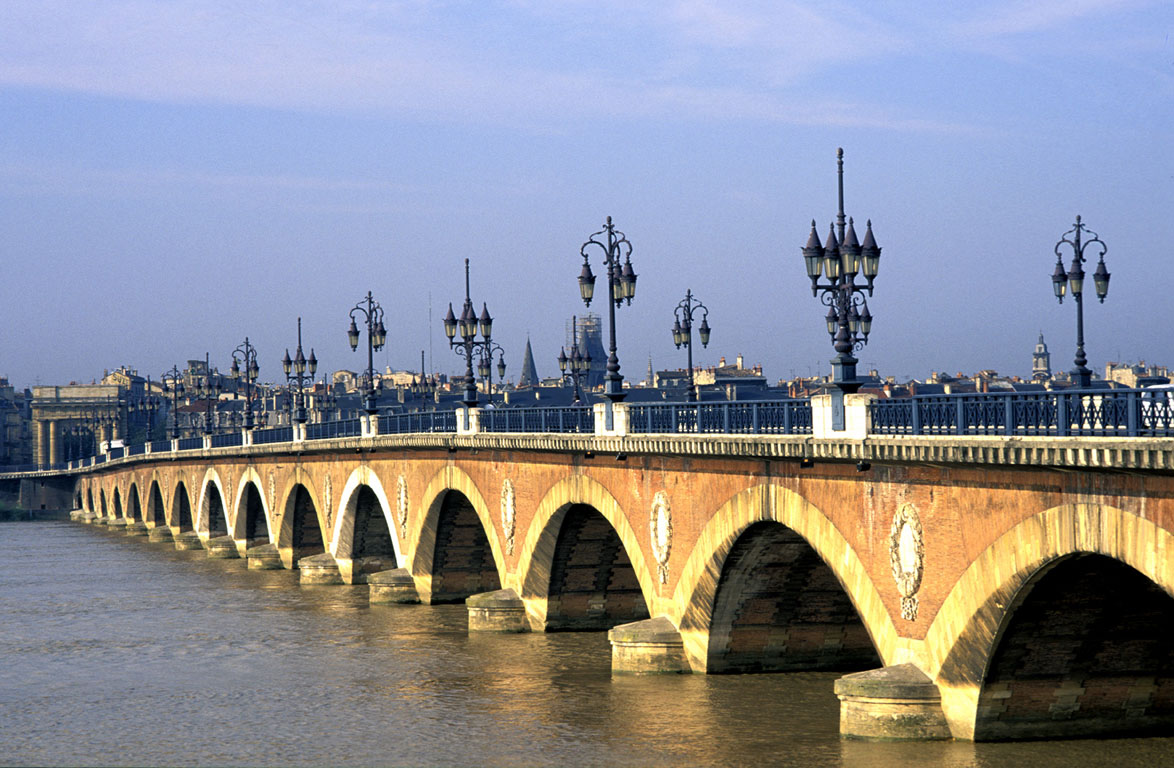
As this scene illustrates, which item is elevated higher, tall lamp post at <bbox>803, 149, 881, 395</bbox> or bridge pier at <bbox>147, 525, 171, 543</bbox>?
tall lamp post at <bbox>803, 149, 881, 395</bbox>

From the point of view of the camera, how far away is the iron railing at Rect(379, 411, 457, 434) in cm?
4306

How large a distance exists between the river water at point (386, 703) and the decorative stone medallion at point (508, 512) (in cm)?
230

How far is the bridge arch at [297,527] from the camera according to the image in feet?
191

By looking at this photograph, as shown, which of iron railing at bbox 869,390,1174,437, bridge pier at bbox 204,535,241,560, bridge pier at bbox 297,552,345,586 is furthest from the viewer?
bridge pier at bbox 204,535,241,560

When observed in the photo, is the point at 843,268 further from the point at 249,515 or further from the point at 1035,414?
the point at 249,515

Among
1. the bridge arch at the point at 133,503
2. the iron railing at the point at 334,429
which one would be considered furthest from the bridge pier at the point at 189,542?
the bridge arch at the point at 133,503

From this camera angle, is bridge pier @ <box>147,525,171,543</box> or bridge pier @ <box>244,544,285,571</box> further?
bridge pier @ <box>147,525,171,543</box>

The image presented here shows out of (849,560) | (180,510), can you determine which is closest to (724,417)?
(849,560)

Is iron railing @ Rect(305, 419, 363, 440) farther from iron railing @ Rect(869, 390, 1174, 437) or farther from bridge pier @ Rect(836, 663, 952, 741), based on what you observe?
iron railing @ Rect(869, 390, 1174, 437)

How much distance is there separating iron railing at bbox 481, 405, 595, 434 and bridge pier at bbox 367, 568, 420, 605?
6406mm

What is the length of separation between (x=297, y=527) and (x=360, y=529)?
890 centimetres

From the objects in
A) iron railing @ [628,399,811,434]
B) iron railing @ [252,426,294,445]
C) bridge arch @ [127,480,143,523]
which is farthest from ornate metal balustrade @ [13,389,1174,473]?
bridge arch @ [127,480,143,523]

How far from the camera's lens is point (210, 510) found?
74062mm

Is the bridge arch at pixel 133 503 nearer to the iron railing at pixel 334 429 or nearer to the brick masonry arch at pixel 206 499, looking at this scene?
the brick masonry arch at pixel 206 499
